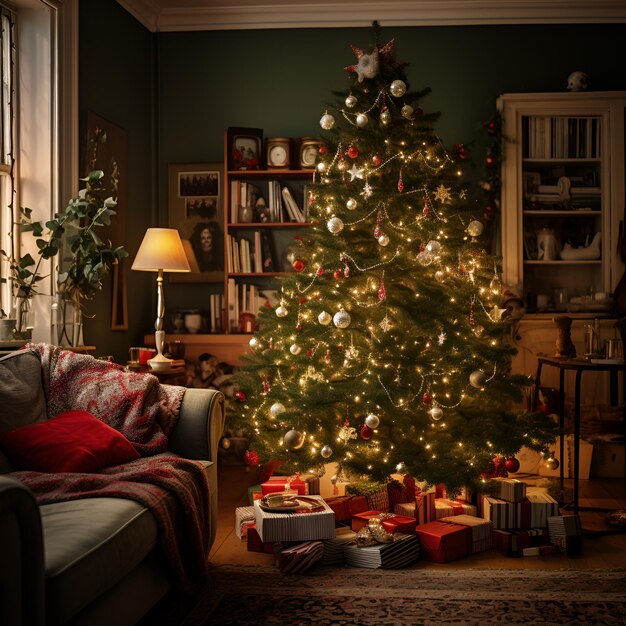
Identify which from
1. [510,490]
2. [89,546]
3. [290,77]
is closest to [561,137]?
[290,77]

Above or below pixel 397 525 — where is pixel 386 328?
above

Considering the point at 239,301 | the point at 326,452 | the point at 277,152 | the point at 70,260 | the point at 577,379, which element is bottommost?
the point at 326,452

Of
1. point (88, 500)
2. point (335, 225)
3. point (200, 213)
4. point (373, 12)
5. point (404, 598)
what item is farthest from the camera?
point (200, 213)

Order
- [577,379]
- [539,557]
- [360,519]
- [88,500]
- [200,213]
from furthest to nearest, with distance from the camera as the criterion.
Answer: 1. [200,213]
2. [577,379]
3. [360,519]
4. [539,557]
5. [88,500]

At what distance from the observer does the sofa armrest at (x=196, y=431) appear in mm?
3008

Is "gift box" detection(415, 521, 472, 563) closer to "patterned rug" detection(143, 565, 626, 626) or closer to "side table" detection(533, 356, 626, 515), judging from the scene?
"patterned rug" detection(143, 565, 626, 626)

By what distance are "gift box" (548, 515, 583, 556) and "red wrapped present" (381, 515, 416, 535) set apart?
0.59 metres

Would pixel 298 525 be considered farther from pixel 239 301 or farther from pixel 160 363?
pixel 239 301

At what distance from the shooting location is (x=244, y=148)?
519cm

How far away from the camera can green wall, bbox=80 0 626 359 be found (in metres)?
5.33

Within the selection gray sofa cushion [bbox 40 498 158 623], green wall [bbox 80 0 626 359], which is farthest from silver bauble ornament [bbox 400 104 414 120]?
gray sofa cushion [bbox 40 498 158 623]

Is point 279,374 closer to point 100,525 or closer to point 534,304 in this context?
point 100,525

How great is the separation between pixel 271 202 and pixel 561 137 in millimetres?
1960

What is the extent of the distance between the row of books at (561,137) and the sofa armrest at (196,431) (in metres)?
3.19
